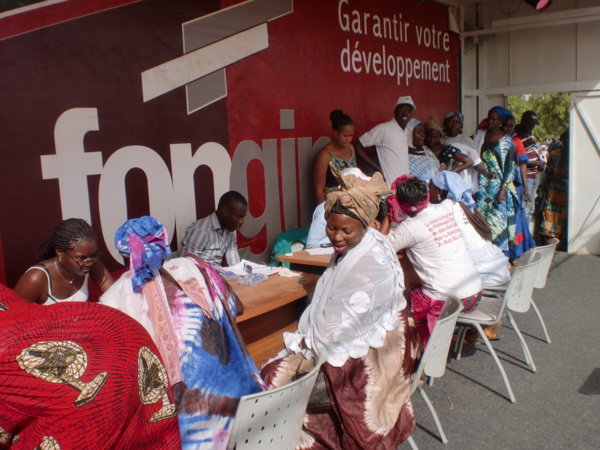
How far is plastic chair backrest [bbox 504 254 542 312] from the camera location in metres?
3.69

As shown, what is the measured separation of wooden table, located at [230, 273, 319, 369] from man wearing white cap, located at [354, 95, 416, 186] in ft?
8.69

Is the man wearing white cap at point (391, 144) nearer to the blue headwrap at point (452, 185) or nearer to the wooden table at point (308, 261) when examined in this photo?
the blue headwrap at point (452, 185)

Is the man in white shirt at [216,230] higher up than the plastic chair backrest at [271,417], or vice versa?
the man in white shirt at [216,230]

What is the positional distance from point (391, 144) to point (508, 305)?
2633 millimetres

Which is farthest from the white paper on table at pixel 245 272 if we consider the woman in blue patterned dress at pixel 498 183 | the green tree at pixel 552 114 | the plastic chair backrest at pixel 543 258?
Answer: the green tree at pixel 552 114

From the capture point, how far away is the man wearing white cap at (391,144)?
605cm

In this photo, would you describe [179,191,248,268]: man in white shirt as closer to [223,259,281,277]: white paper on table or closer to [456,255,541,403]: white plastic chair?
[223,259,281,277]: white paper on table

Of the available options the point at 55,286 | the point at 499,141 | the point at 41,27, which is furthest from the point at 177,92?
the point at 499,141

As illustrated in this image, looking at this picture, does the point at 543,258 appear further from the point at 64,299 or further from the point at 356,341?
the point at 64,299

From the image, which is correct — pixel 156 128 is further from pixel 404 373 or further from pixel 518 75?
pixel 518 75

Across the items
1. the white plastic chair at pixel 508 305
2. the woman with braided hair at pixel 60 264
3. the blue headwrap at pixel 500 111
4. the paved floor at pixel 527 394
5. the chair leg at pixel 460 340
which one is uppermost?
the blue headwrap at pixel 500 111

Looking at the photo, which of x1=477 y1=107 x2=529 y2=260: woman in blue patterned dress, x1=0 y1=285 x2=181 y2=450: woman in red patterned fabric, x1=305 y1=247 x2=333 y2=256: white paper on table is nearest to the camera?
x1=0 y1=285 x2=181 y2=450: woman in red patterned fabric

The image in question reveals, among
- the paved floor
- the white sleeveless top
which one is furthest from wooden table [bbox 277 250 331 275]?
the white sleeveless top

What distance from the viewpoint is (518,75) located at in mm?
8469
